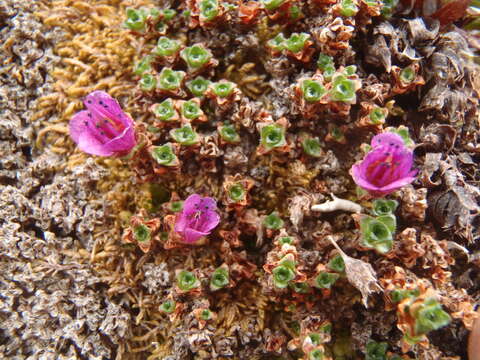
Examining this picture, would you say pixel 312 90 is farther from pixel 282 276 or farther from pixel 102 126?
pixel 102 126

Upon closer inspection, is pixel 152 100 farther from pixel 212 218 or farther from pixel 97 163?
pixel 212 218

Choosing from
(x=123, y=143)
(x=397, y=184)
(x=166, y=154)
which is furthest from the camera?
(x=166, y=154)

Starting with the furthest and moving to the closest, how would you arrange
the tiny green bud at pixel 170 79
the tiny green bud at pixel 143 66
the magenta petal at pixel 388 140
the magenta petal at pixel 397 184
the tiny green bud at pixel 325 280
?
the tiny green bud at pixel 143 66 < the tiny green bud at pixel 170 79 < the tiny green bud at pixel 325 280 < the magenta petal at pixel 388 140 < the magenta petal at pixel 397 184

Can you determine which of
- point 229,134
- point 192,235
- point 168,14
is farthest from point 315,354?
point 168,14

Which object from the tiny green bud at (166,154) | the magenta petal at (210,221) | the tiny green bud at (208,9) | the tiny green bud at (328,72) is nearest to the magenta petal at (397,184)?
the tiny green bud at (328,72)

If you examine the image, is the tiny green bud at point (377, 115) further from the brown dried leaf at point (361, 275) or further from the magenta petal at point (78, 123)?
the magenta petal at point (78, 123)
